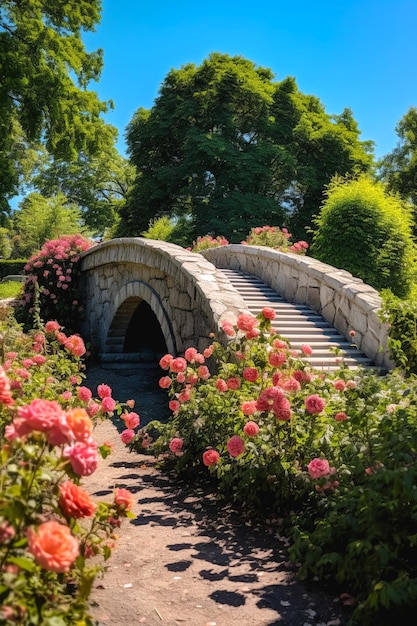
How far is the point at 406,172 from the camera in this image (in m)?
29.0

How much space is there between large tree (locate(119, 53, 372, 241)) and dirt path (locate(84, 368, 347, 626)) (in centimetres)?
1733

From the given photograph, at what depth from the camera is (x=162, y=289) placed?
30.0 feet

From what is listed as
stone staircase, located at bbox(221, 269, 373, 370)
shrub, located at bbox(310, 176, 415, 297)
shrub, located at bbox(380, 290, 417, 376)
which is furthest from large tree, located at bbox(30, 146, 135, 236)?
shrub, located at bbox(380, 290, 417, 376)

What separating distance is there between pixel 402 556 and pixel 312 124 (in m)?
24.0

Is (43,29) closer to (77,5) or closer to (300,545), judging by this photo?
(77,5)

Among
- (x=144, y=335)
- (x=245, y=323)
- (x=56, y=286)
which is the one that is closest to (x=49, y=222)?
(x=56, y=286)

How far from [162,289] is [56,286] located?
501cm

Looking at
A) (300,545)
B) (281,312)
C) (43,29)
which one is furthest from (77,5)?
(300,545)

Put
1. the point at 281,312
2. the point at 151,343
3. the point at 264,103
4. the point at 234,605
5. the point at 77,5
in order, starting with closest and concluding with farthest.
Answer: the point at 234,605 < the point at 281,312 < the point at 151,343 < the point at 77,5 < the point at 264,103

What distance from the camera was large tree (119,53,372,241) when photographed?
21.8 m

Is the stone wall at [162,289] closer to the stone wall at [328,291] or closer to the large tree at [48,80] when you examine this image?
the stone wall at [328,291]

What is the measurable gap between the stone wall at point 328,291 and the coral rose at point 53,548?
5.31 meters

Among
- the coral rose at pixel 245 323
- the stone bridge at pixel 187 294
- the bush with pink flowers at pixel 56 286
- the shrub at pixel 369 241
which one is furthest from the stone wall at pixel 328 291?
the bush with pink flowers at pixel 56 286

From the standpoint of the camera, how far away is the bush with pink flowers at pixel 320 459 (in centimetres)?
277
